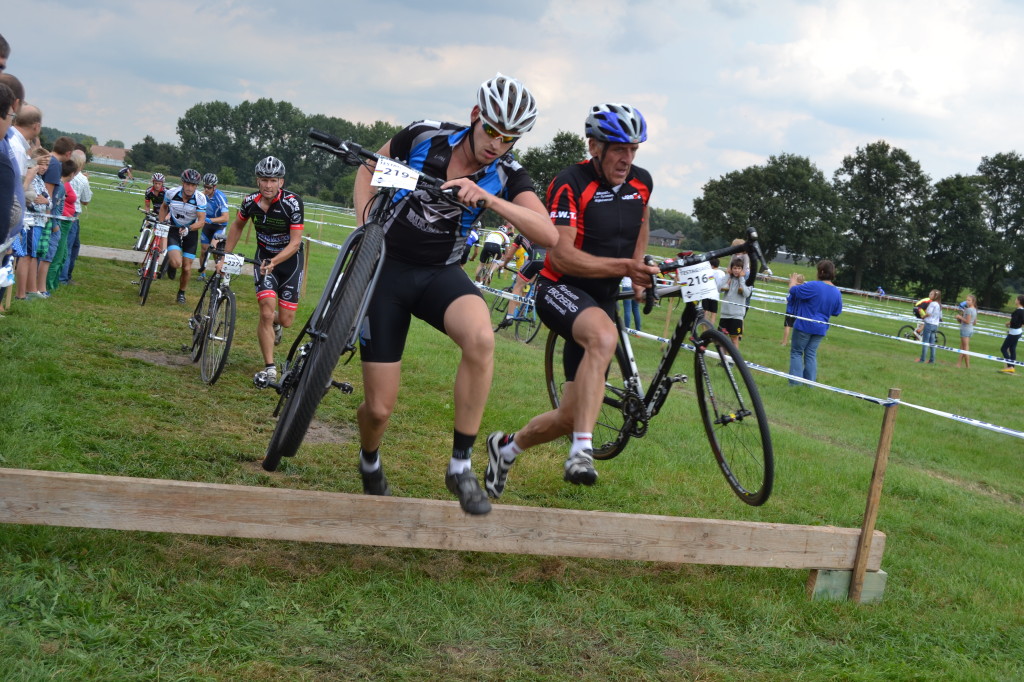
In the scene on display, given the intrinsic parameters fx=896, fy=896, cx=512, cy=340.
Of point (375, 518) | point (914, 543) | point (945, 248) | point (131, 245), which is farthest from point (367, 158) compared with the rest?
point (945, 248)

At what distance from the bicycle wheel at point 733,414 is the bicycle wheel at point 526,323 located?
35.7 feet

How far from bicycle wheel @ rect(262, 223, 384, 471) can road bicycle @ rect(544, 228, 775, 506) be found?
184 cm

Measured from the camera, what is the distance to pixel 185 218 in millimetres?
15383

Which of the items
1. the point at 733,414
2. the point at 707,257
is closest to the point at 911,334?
the point at 733,414

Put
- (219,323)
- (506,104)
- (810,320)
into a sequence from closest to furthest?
1. (506,104)
2. (219,323)
3. (810,320)

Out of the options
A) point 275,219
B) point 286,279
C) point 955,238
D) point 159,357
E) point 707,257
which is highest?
point 955,238

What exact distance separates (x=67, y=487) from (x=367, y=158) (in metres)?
2.15

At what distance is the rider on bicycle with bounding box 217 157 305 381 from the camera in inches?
363

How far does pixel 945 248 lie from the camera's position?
8138 centimetres

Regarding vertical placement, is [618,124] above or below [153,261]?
above

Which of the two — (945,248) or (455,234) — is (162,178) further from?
(945,248)

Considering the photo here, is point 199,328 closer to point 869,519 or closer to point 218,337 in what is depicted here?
point 218,337

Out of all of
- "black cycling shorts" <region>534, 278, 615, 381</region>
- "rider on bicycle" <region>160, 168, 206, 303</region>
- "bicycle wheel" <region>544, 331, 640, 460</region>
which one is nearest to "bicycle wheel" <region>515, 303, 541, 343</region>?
"rider on bicycle" <region>160, 168, 206, 303</region>

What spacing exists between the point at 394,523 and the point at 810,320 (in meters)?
11.0
